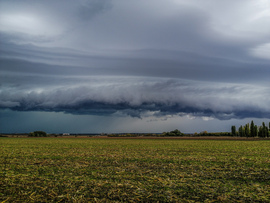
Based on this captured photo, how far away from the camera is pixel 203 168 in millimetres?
16422

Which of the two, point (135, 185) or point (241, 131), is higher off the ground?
point (135, 185)

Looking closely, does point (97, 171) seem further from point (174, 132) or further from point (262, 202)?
point (174, 132)

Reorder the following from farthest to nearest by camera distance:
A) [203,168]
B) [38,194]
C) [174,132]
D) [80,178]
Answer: [174,132]
[203,168]
[80,178]
[38,194]

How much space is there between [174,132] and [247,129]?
4838 cm

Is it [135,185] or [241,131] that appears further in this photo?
[241,131]

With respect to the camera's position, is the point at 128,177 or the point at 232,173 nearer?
the point at 128,177

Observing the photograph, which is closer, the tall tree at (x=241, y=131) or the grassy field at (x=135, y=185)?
the grassy field at (x=135, y=185)

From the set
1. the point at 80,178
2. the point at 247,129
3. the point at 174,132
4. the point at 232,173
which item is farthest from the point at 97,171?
the point at 247,129

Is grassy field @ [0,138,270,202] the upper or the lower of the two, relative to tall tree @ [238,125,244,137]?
upper

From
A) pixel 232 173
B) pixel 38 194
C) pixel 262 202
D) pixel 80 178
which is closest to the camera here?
pixel 262 202

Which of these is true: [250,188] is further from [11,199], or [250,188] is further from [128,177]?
[11,199]

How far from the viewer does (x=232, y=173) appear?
49.0 feet

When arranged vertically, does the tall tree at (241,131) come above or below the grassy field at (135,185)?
below

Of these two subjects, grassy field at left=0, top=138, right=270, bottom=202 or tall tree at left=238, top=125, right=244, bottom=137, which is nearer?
grassy field at left=0, top=138, right=270, bottom=202
